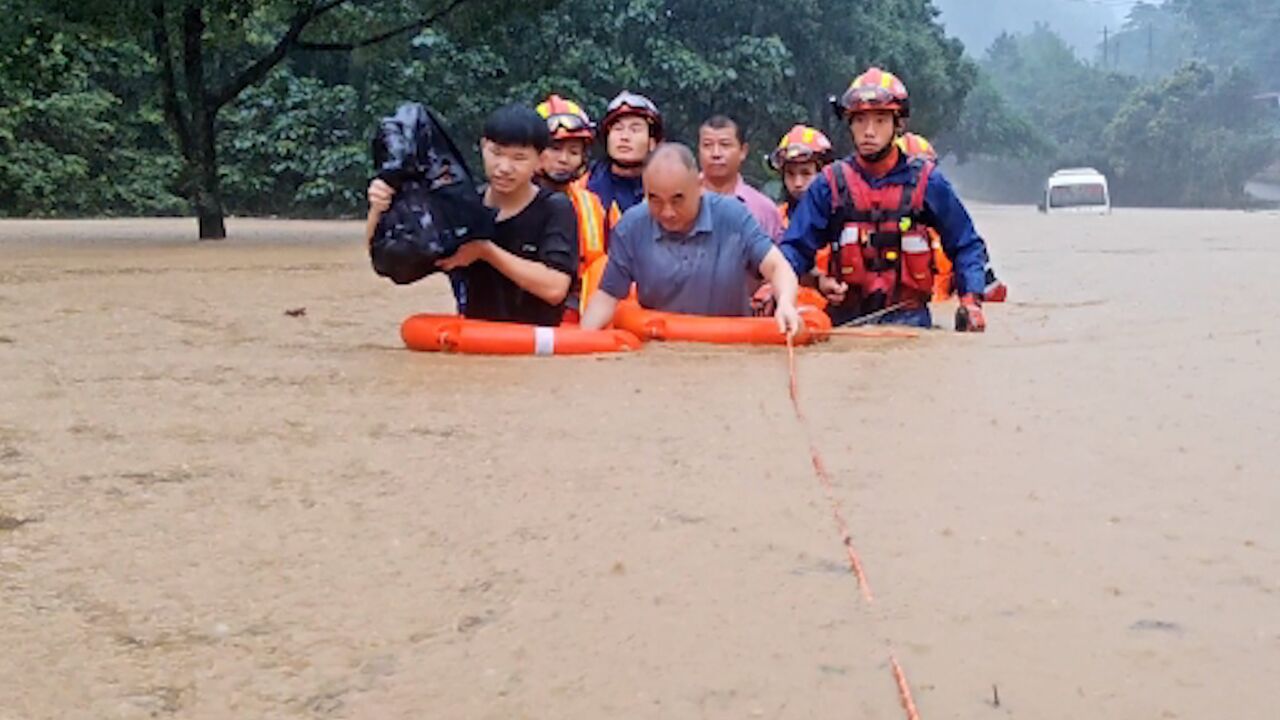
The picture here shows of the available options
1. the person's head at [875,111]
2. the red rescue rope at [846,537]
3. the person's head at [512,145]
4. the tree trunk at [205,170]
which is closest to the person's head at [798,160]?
the person's head at [875,111]

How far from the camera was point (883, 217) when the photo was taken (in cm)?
759

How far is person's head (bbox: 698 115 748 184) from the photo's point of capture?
8.56 m

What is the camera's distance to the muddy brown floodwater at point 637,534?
2.67 m

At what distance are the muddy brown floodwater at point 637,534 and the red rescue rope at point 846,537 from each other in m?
0.02

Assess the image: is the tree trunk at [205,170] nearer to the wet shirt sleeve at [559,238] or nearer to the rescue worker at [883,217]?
the rescue worker at [883,217]

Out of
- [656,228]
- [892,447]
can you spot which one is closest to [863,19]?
[656,228]

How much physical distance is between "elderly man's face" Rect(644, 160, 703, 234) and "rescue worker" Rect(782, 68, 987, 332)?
919 millimetres

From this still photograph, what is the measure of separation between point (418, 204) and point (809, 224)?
216 centimetres

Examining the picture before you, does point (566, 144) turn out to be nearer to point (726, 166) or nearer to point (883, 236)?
point (726, 166)

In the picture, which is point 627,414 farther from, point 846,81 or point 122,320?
point 846,81

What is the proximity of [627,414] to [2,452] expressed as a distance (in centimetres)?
190

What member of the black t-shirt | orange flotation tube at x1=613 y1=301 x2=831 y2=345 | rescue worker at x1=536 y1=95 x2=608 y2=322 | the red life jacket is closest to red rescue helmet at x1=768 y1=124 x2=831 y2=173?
rescue worker at x1=536 y1=95 x2=608 y2=322

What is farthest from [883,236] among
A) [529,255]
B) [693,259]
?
[529,255]

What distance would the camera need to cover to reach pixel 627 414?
5.26 m
